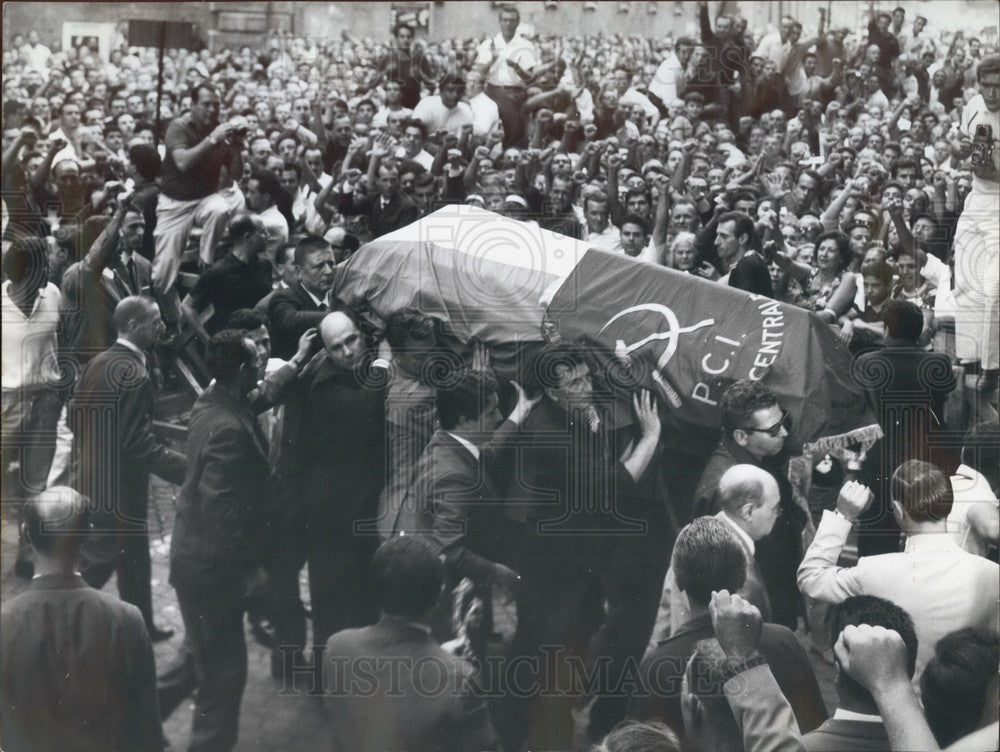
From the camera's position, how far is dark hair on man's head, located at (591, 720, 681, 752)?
17.5 feet

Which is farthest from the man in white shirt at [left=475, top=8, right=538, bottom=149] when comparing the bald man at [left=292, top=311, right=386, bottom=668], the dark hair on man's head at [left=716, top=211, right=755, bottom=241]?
the bald man at [left=292, top=311, right=386, bottom=668]

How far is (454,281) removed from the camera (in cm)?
534

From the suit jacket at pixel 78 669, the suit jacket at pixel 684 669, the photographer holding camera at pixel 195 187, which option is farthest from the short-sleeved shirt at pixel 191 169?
the suit jacket at pixel 684 669

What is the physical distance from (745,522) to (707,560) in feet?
0.89

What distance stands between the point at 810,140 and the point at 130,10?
3.62 meters

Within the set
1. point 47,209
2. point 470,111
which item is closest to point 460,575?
point 470,111

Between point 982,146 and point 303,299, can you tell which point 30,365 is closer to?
point 303,299

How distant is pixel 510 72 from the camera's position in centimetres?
547

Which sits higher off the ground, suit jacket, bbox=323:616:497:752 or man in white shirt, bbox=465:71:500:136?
man in white shirt, bbox=465:71:500:136

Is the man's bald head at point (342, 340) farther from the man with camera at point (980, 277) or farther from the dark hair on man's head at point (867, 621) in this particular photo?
the man with camera at point (980, 277)

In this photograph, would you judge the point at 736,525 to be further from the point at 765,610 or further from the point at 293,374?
the point at 293,374

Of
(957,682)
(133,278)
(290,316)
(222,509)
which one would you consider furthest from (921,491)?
(133,278)

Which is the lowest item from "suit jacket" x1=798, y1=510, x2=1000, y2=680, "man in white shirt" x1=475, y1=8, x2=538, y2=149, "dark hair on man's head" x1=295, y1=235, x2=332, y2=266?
"suit jacket" x1=798, y1=510, x2=1000, y2=680

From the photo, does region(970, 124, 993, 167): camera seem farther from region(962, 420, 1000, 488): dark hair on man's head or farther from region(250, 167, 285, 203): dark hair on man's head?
region(250, 167, 285, 203): dark hair on man's head
